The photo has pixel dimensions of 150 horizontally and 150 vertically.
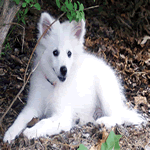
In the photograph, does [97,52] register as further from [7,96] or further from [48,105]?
[7,96]

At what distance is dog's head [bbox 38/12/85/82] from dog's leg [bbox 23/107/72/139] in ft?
1.29

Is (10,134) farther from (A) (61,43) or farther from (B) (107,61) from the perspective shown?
(B) (107,61)

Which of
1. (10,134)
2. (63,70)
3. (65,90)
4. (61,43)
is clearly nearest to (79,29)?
(61,43)

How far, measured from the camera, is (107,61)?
2.53 m

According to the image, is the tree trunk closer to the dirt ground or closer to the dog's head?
the dog's head

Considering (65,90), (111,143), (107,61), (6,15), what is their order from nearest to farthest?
(6,15), (111,143), (65,90), (107,61)

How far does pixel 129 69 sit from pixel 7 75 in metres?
1.67

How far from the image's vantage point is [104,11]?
278cm

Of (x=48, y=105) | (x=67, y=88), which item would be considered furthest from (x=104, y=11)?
(x=48, y=105)

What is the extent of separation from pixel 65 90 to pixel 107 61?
918 mm

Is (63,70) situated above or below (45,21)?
below

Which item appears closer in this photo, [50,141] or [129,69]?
[50,141]

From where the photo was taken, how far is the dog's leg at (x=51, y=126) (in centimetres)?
163

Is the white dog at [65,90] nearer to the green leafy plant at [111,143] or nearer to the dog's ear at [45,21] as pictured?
the dog's ear at [45,21]
